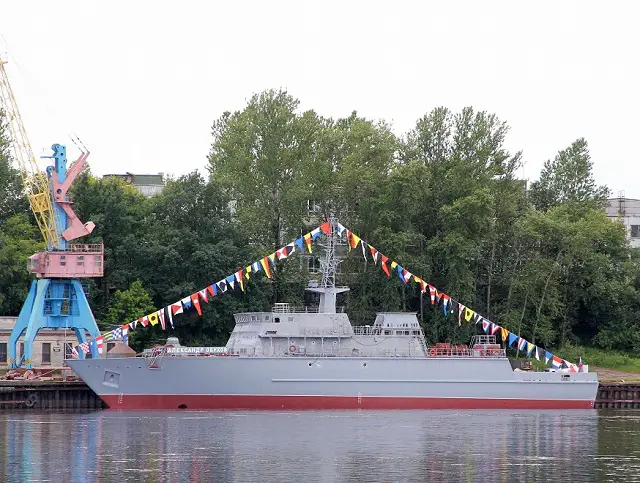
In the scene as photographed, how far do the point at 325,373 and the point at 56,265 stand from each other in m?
15.5

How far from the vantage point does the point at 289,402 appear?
67062 mm

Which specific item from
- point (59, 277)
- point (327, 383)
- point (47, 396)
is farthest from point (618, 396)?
point (59, 277)

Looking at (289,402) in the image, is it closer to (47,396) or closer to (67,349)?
(47,396)

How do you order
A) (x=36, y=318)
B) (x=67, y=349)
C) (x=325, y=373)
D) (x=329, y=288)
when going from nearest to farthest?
(x=325, y=373)
(x=36, y=318)
(x=329, y=288)
(x=67, y=349)

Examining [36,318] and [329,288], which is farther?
[329,288]

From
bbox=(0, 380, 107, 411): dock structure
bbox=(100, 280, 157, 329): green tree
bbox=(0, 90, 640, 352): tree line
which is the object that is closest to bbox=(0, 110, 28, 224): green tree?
bbox=(0, 90, 640, 352): tree line

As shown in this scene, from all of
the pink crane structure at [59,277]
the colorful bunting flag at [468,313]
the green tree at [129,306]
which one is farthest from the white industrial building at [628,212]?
the pink crane structure at [59,277]

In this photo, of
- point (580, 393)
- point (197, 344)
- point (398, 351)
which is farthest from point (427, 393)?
point (197, 344)

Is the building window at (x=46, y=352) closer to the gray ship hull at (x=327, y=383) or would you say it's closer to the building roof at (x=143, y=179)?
the gray ship hull at (x=327, y=383)

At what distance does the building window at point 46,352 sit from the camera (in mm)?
73750

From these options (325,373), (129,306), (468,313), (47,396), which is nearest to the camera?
(325,373)

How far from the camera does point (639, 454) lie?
1965 inches

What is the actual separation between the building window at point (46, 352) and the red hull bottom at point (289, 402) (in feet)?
25.8

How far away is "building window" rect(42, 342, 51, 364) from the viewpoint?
73750mm
